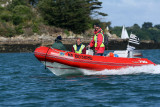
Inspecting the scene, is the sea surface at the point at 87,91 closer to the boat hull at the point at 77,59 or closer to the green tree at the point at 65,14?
the boat hull at the point at 77,59

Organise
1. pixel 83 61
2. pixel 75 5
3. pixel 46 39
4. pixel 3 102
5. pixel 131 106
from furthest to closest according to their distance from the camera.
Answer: pixel 75 5 < pixel 46 39 < pixel 83 61 < pixel 3 102 < pixel 131 106

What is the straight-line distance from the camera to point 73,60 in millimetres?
13289

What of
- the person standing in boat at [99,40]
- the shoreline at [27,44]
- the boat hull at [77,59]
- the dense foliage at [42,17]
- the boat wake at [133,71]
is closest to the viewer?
the boat hull at [77,59]

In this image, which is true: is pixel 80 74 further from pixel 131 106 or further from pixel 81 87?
pixel 131 106

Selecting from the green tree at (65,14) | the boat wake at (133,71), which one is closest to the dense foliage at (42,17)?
the green tree at (65,14)

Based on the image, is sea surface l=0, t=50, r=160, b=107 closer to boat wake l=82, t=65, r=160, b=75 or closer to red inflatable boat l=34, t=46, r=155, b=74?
boat wake l=82, t=65, r=160, b=75

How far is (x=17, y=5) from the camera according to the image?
56.0 m

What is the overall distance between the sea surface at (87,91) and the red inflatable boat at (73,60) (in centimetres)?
34

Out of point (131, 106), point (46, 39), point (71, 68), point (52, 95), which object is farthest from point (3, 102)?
point (46, 39)

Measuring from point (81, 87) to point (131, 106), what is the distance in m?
2.86

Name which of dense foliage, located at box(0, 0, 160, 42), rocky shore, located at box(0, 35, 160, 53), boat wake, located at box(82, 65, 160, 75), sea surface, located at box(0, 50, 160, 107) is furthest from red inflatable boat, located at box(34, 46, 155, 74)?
dense foliage, located at box(0, 0, 160, 42)

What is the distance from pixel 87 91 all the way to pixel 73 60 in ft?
10.1

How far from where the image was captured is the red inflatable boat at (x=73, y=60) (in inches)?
521

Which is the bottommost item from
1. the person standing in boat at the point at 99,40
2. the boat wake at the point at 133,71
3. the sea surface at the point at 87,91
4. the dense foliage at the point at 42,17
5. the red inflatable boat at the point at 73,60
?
the sea surface at the point at 87,91
